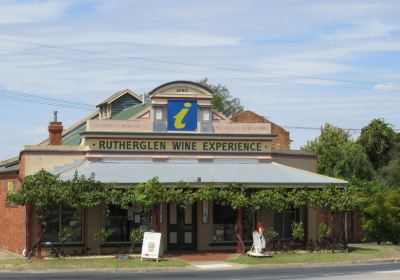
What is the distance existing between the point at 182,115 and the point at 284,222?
7.00 m

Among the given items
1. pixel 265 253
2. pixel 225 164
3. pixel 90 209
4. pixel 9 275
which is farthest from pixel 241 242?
pixel 9 275

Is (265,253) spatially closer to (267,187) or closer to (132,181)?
(267,187)

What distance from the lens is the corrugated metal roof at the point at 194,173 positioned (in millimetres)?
34562

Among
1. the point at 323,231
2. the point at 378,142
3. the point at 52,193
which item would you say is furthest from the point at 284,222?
the point at 378,142

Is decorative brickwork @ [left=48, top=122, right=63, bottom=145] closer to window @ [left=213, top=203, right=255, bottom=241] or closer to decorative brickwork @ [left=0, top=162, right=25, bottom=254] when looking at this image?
decorative brickwork @ [left=0, top=162, right=25, bottom=254]

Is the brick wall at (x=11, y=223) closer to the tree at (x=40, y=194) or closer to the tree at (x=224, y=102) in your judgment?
the tree at (x=40, y=194)

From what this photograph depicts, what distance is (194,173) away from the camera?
3594 cm

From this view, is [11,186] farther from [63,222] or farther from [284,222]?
[284,222]

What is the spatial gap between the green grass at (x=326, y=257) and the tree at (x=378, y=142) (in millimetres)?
25750

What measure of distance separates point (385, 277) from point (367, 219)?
15.6 meters

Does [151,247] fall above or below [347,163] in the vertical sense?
below

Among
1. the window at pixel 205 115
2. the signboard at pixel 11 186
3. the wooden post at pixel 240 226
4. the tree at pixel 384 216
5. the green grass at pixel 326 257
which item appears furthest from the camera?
the tree at pixel 384 216

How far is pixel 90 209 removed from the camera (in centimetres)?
3503

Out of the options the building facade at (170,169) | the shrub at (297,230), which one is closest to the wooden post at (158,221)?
the building facade at (170,169)
